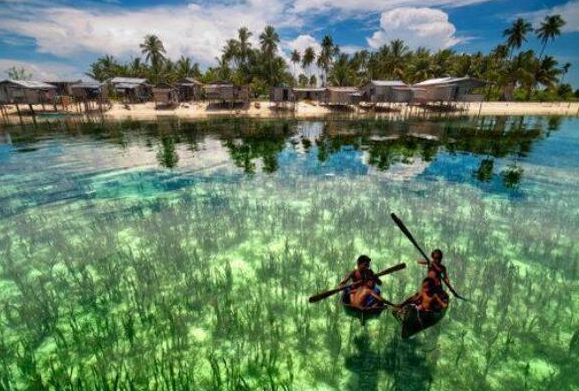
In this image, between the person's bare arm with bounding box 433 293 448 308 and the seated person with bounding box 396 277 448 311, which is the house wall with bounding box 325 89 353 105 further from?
the person's bare arm with bounding box 433 293 448 308

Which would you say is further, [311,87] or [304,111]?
[311,87]

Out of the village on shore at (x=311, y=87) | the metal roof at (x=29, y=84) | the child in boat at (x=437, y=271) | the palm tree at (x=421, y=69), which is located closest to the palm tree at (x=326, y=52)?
the village on shore at (x=311, y=87)

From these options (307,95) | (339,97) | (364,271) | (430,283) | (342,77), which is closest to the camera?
(430,283)

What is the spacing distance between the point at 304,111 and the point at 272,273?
1996 inches

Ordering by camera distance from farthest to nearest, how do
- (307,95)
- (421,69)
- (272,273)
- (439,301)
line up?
(307,95) < (421,69) < (272,273) < (439,301)

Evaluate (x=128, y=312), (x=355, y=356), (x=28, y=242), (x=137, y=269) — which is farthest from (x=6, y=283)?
(x=355, y=356)

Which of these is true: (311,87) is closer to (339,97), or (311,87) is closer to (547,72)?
(339,97)

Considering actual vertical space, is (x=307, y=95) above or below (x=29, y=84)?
below

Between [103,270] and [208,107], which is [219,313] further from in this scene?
[208,107]

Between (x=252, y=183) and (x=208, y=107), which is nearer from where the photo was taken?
(x=252, y=183)

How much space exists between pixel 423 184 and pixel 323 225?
22.8ft

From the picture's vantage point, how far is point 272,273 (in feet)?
26.8

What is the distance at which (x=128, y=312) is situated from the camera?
656cm

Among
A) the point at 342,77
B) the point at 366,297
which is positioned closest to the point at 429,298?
the point at 366,297
